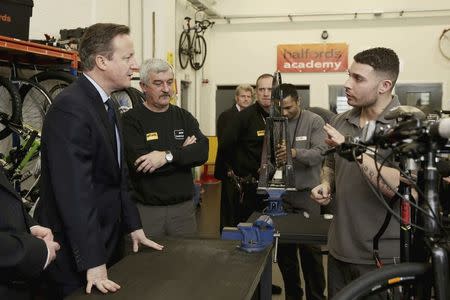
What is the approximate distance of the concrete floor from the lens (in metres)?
4.52

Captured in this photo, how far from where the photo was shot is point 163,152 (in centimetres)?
279

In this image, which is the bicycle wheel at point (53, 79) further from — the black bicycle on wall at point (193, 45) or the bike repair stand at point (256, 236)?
the black bicycle on wall at point (193, 45)

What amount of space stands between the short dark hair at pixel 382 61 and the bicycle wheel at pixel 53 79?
242 cm

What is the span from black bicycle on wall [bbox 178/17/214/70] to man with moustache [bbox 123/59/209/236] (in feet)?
19.0

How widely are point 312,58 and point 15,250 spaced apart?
29.2 ft

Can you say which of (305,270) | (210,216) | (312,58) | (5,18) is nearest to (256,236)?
(305,270)

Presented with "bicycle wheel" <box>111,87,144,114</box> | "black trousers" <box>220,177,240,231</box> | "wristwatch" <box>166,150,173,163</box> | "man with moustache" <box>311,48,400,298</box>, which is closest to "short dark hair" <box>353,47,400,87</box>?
"man with moustache" <box>311,48,400,298</box>

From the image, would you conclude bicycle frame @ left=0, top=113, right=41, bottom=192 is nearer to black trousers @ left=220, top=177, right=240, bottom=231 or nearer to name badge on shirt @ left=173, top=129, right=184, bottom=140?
name badge on shirt @ left=173, top=129, right=184, bottom=140

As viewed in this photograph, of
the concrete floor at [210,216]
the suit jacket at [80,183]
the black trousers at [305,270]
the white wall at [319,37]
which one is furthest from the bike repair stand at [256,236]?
the white wall at [319,37]

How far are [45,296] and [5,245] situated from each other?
665mm

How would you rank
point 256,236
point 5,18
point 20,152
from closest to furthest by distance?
point 256,236 < point 5,18 < point 20,152

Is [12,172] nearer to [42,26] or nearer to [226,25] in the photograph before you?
[42,26]

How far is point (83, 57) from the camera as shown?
6.70 ft

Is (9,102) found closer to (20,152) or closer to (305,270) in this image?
(20,152)
